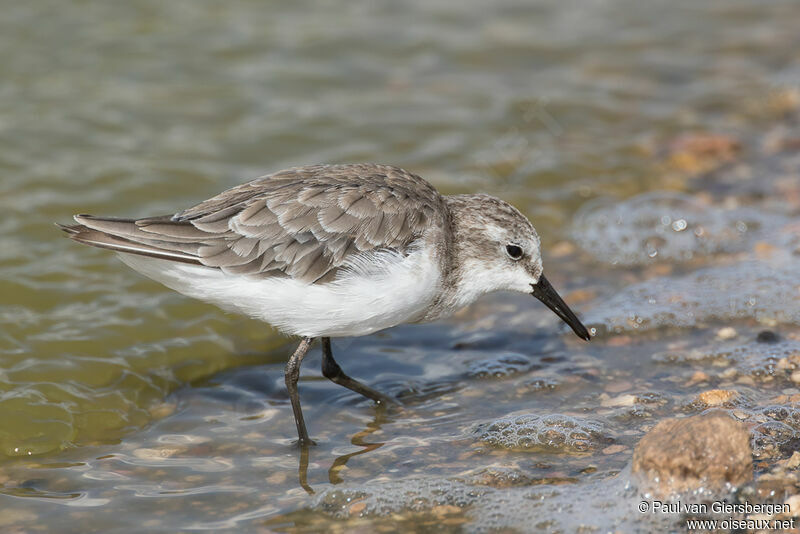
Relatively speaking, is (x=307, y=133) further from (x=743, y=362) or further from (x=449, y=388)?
(x=743, y=362)

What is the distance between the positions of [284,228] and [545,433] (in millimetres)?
1871

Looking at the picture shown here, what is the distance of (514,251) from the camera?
6324 millimetres

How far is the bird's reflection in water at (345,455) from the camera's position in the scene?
5492 millimetres

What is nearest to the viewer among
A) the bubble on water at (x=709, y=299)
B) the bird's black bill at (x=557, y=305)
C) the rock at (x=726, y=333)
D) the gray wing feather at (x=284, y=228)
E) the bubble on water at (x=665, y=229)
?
the gray wing feather at (x=284, y=228)

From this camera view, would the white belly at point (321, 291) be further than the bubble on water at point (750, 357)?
No

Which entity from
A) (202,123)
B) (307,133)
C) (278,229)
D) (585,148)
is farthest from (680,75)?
(278,229)

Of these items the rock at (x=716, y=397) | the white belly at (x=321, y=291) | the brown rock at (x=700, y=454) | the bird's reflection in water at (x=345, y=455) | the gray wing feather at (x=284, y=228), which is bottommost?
the bird's reflection in water at (x=345, y=455)

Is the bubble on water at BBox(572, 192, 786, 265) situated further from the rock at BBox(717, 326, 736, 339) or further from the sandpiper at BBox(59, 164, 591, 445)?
the sandpiper at BBox(59, 164, 591, 445)

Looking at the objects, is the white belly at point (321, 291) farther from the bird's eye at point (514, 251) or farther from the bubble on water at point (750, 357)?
the bubble on water at point (750, 357)

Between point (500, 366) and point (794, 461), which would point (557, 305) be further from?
point (794, 461)

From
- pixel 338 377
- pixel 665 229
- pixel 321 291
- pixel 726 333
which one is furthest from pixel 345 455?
pixel 665 229

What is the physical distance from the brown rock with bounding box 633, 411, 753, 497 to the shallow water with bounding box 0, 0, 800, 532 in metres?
0.25

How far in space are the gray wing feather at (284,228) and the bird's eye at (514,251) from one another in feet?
2.01

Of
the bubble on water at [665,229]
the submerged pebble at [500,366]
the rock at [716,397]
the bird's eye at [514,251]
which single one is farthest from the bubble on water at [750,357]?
the bubble on water at [665,229]
